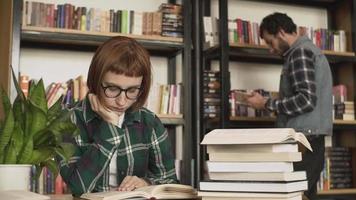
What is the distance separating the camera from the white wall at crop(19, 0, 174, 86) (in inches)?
115

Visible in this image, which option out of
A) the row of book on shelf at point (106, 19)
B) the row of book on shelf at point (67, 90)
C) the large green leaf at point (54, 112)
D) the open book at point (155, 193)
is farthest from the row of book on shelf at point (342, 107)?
the large green leaf at point (54, 112)

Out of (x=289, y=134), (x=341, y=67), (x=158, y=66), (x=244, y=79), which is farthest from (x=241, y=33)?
(x=289, y=134)

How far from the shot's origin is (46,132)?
101cm

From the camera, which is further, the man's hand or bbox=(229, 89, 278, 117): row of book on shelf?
bbox=(229, 89, 278, 117): row of book on shelf

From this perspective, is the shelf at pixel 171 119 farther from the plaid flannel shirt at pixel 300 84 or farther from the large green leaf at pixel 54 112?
the large green leaf at pixel 54 112

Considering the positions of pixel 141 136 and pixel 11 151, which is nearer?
pixel 11 151

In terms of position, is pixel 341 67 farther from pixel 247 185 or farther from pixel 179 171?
pixel 247 185

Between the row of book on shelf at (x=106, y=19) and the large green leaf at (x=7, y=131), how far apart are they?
69.8 inches

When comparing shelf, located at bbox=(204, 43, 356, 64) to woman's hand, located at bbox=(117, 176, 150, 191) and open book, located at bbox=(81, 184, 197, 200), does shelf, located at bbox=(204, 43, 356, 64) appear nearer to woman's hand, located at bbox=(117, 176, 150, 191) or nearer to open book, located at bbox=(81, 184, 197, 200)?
woman's hand, located at bbox=(117, 176, 150, 191)

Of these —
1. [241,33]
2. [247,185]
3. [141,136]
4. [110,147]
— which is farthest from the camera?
[241,33]

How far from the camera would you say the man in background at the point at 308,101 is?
2.49 m

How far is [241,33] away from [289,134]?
2257mm

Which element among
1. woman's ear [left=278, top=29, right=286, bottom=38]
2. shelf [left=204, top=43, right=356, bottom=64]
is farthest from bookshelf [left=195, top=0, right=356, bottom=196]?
woman's ear [left=278, top=29, right=286, bottom=38]

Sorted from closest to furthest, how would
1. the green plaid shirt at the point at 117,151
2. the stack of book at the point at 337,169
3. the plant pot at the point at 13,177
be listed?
1. the plant pot at the point at 13,177
2. the green plaid shirt at the point at 117,151
3. the stack of book at the point at 337,169
